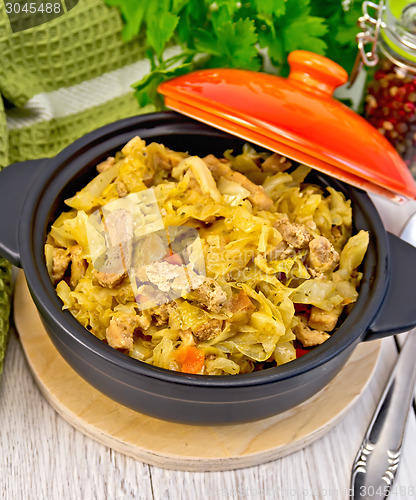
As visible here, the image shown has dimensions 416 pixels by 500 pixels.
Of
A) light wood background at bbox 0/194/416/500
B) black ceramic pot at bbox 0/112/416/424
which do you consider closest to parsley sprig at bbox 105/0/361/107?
black ceramic pot at bbox 0/112/416/424

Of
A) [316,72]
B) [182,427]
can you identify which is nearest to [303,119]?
[316,72]

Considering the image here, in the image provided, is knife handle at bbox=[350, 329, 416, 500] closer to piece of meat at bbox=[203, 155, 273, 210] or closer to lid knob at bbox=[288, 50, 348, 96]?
piece of meat at bbox=[203, 155, 273, 210]

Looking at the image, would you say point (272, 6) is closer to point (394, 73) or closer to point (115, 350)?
point (394, 73)

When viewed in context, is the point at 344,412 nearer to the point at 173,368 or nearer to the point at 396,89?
the point at 173,368

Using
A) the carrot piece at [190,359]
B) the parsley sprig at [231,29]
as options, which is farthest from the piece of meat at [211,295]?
the parsley sprig at [231,29]

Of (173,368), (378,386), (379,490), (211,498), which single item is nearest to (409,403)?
(378,386)

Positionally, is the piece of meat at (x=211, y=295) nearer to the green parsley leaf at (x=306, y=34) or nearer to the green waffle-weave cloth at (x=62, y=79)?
the green waffle-weave cloth at (x=62, y=79)

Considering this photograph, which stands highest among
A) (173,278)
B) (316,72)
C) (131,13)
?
(131,13)
